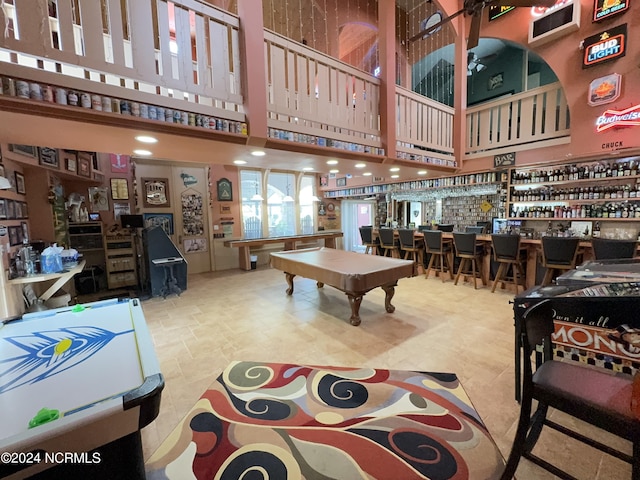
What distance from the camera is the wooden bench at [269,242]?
753 cm

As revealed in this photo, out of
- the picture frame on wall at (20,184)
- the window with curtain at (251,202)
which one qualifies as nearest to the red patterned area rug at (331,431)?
the picture frame on wall at (20,184)

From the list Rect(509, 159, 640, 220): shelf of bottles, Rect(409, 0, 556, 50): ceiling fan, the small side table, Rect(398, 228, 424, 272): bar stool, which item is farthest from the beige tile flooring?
Rect(409, 0, 556, 50): ceiling fan

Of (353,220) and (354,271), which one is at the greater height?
(353,220)

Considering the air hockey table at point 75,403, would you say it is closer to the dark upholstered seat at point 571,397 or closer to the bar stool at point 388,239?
the dark upholstered seat at point 571,397

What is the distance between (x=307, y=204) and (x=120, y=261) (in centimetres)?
579

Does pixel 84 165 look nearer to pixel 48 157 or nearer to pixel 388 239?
pixel 48 157

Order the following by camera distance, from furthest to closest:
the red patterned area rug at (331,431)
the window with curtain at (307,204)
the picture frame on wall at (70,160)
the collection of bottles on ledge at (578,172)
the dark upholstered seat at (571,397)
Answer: the window with curtain at (307,204) < the collection of bottles on ledge at (578,172) < the picture frame on wall at (70,160) < the red patterned area rug at (331,431) < the dark upholstered seat at (571,397)

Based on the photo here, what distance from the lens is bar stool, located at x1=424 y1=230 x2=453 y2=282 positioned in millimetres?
5637

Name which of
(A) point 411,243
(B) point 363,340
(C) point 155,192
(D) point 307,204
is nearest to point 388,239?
(A) point 411,243

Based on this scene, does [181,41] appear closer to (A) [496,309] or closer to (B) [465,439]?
(B) [465,439]

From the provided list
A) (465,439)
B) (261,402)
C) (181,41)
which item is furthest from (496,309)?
(181,41)

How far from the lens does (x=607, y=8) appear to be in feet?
14.2

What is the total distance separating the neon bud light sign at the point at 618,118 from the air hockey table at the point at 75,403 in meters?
6.77

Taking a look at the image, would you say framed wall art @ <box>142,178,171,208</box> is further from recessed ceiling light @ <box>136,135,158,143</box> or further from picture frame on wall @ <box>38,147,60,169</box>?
recessed ceiling light @ <box>136,135,158,143</box>
